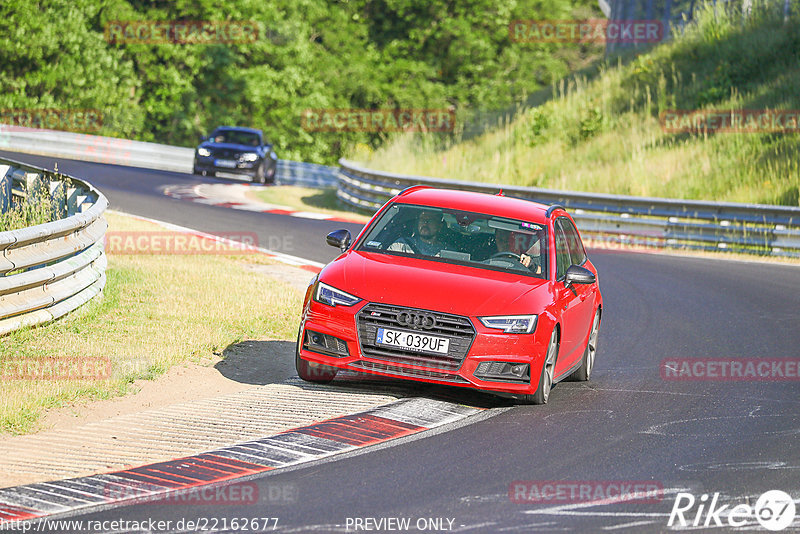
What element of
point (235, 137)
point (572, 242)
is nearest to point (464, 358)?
point (572, 242)

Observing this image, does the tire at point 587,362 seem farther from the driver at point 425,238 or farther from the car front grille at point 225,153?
the car front grille at point 225,153

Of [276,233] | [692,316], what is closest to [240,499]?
[692,316]

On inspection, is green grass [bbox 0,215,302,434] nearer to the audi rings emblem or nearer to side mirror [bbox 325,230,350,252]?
side mirror [bbox 325,230,350,252]

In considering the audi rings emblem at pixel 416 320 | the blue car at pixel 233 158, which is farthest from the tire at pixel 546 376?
the blue car at pixel 233 158

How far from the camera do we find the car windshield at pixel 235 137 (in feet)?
121

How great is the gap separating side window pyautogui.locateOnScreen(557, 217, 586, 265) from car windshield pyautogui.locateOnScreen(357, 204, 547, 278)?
2.15 ft

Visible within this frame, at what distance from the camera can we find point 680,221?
924 inches

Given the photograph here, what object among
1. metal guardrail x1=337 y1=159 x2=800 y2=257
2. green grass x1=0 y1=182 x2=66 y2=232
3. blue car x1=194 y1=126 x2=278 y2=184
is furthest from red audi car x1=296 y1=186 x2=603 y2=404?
blue car x1=194 y1=126 x2=278 y2=184

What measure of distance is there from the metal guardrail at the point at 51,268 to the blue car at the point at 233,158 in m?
22.4

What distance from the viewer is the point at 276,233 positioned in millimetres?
21406

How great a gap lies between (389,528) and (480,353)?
3.00m

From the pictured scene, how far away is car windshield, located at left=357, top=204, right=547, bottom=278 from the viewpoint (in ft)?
32.3

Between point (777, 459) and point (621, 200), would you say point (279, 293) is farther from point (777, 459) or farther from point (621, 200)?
point (621, 200)

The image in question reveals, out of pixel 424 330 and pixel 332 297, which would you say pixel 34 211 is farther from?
pixel 424 330
